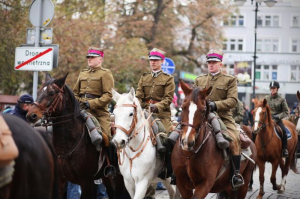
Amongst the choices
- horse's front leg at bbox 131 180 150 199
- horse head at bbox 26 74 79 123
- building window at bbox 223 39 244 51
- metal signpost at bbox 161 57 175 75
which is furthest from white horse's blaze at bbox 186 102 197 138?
building window at bbox 223 39 244 51

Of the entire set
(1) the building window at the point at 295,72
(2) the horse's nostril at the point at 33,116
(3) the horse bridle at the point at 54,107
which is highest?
(1) the building window at the point at 295,72

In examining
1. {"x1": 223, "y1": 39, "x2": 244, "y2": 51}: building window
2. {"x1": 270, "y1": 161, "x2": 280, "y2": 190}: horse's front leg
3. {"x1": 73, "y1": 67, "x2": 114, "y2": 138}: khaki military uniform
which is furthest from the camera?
{"x1": 223, "y1": 39, "x2": 244, "y2": 51}: building window

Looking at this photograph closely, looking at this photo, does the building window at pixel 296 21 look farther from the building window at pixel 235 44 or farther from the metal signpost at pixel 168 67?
the metal signpost at pixel 168 67

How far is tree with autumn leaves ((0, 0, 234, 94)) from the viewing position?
766 inches

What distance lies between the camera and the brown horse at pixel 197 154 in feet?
23.5

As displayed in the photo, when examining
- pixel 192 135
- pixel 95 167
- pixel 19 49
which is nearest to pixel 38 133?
pixel 192 135

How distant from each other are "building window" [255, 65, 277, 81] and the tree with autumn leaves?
22.9 m

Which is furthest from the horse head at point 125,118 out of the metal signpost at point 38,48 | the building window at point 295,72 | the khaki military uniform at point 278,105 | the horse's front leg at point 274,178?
the building window at point 295,72

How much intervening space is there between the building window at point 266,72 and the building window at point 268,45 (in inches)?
91.5

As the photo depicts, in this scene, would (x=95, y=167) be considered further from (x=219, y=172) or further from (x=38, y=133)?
(x=38, y=133)

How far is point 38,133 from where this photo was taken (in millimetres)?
4352

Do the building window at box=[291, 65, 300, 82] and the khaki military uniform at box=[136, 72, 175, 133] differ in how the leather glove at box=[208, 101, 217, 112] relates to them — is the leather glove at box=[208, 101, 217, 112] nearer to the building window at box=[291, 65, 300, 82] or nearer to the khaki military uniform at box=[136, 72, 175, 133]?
the khaki military uniform at box=[136, 72, 175, 133]

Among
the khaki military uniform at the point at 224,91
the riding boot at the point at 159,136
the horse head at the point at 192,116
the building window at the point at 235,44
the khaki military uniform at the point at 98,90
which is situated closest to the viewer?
Answer: the horse head at the point at 192,116

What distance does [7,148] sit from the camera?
11.8 feet
